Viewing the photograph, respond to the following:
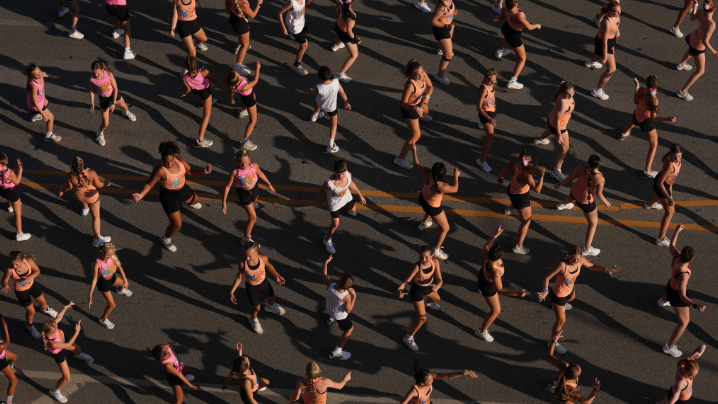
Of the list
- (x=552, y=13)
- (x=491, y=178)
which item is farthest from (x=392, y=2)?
(x=491, y=178)

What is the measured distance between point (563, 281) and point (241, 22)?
25.6 ft

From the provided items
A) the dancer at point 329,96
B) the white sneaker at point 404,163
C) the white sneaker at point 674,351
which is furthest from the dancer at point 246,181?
the white sneaker at point 674,351

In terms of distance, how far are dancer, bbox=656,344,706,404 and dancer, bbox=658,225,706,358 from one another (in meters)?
0.71

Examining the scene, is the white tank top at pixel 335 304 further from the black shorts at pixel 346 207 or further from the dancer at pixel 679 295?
the dancer at pixel 679 295

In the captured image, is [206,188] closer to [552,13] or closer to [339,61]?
[339,61]

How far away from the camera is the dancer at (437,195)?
11258mm

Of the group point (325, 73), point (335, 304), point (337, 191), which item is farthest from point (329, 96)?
point (335, 304)

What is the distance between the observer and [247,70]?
15008 mm

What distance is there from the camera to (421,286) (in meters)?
10.7

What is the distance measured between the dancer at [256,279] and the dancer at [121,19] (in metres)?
6.31

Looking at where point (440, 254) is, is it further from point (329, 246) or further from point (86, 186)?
point (86, 186)

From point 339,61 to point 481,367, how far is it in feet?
23.7

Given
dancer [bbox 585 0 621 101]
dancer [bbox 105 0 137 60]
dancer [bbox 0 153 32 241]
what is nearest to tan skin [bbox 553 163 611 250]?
dancer [bbox 585 0 621 101]

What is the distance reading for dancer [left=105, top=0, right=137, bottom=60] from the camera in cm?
1466
